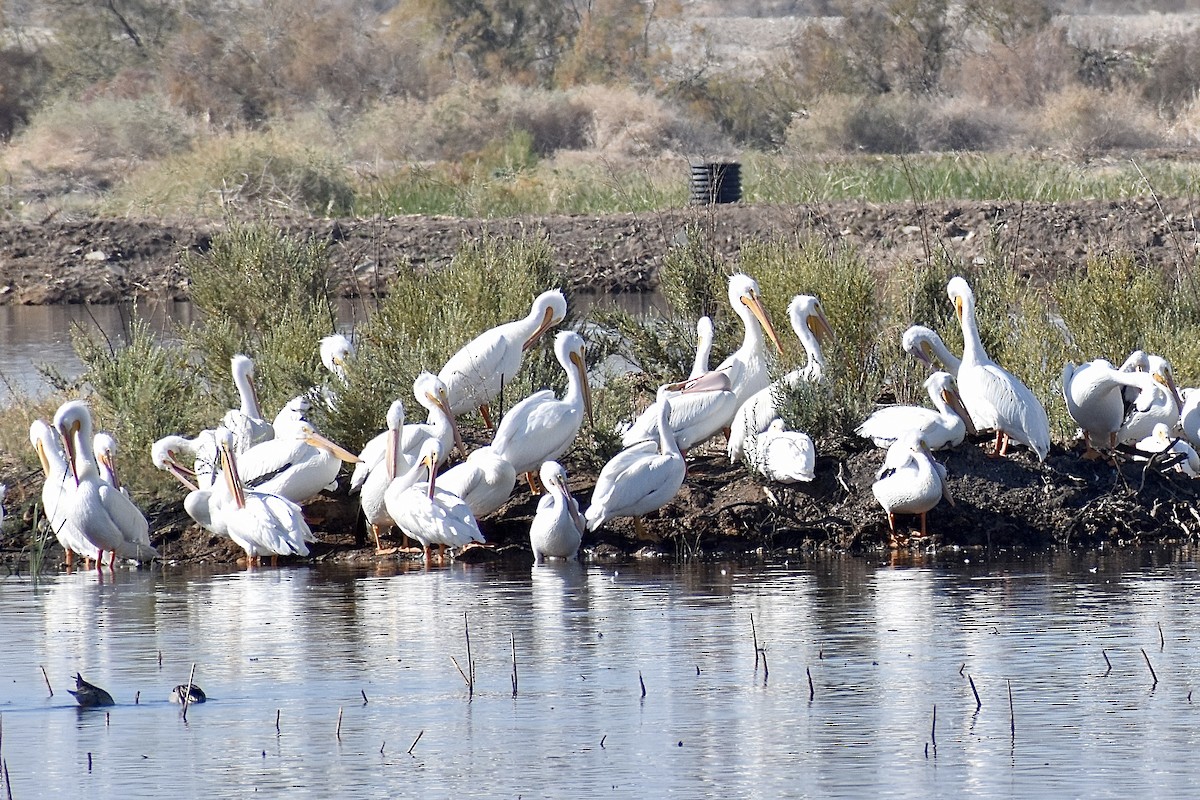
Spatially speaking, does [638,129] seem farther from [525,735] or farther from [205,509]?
[525,735]

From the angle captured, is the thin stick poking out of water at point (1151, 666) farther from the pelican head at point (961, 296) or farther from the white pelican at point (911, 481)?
the pelican head at point (961, 296)

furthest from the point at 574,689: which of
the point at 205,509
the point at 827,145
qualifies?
the point at 827,145

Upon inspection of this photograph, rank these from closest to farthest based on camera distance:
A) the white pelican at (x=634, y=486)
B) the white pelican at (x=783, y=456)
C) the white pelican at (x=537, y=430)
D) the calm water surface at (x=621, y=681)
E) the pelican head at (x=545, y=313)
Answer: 1. the calm water surface at (x=621, y=681)
2. the white pelican at (x=634, y=486)
3. the white pelican at (x=783, y=456)
4. the white pelican at (x=537, y=430)
5. the pelican head at (x=545, y=313)

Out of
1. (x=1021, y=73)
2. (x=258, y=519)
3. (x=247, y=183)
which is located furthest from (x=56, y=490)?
(x=1021, y=73)

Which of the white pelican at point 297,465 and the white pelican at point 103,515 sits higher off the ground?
the white pelican at point 297,465

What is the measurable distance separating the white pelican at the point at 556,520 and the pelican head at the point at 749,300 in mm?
2865

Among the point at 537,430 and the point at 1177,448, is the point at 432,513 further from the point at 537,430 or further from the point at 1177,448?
the point at 1177,448

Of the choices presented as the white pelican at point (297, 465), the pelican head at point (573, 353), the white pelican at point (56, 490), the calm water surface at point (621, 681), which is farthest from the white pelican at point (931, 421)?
the white pelican at point (56, 490)

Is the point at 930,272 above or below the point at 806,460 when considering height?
above

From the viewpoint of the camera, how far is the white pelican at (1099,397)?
12175mm

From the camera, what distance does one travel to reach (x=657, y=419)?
40.1 feet

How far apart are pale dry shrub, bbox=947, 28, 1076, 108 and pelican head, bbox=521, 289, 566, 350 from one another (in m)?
36.2

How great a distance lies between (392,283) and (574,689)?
8070 millimetres

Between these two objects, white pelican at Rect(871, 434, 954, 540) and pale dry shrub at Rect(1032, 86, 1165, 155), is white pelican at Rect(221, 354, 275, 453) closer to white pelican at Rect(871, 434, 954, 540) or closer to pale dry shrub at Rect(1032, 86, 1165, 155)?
white pelican at Rect(871, 434, 954, 540)
